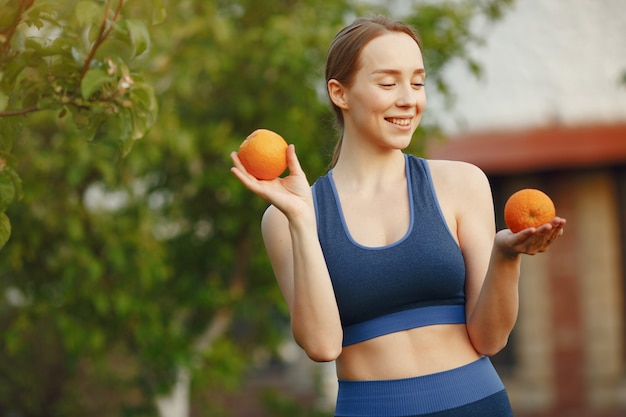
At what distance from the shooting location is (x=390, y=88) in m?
2.50

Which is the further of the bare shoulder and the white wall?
the white wall

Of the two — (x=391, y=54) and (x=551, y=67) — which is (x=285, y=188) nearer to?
(x=391, y=54)

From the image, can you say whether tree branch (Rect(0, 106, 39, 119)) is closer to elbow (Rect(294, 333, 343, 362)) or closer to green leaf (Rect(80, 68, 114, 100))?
green leaf (Rect(80, 68, 114, 100))

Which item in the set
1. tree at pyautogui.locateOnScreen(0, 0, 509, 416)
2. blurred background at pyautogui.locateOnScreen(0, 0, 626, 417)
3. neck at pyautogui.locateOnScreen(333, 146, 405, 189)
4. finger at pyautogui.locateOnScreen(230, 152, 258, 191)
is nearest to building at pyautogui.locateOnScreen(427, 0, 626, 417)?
blurred background at pyautogui.locateOnScreen(0, 0, 626, 417)

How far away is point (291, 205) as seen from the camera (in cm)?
239

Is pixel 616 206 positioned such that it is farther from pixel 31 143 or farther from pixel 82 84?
pixel 82 84

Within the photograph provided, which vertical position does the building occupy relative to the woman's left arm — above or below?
below

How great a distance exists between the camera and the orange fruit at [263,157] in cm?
244

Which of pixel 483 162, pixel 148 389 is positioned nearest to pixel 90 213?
pixel 148 389

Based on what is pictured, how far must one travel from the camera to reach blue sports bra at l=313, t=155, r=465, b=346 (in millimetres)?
2400

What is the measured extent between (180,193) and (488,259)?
3575 millimetres

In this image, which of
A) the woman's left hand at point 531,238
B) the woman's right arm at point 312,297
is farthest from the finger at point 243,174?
the woman's left hand at point 531,238

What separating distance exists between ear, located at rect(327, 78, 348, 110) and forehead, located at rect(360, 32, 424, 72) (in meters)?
0.11

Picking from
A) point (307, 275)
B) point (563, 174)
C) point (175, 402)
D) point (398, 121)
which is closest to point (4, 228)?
point (307, 275)
